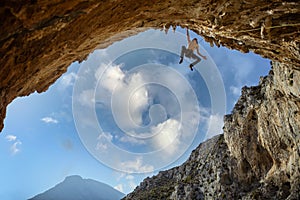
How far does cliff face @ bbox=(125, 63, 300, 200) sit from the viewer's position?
34.0m

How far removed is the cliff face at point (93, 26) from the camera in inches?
267

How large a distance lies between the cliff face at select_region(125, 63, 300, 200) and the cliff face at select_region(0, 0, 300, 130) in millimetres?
14416

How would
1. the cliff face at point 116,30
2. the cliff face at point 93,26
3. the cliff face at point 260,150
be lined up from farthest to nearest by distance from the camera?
the cliff face at point 260,150, the cliff face at point 116,30, the cliff face at point 93,26

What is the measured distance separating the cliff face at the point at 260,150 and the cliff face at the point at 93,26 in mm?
14416

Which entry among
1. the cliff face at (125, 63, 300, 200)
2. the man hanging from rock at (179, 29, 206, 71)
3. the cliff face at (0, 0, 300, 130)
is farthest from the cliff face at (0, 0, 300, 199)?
the man hanging from rock at (179, 29, 206, 71)

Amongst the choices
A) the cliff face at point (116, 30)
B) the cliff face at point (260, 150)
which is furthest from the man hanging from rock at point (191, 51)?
the cliff face at point (260, 150)

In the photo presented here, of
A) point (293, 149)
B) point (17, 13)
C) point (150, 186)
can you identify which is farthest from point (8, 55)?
point (150, 186)

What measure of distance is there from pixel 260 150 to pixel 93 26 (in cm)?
4600

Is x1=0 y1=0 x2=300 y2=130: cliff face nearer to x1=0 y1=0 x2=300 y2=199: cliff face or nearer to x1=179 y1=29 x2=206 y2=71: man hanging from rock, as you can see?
x1=0 y1=0 x2=300 y2=199: cliff face

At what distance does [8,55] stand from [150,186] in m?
90.4

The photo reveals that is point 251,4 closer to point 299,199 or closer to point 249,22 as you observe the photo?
point 249,22

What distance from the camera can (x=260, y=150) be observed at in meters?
47.5

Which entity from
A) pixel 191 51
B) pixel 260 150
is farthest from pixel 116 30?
pixel 260 150

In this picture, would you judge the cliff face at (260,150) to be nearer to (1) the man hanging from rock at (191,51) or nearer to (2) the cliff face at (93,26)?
(1) the man hanging from rock at (191,51)
